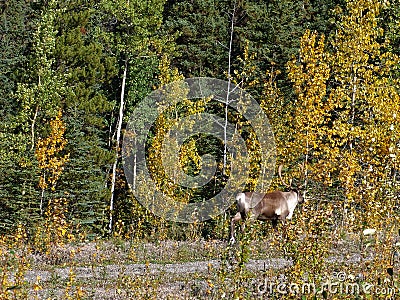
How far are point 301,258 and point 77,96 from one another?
744 inches

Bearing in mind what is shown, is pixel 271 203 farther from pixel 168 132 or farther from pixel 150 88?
pixel 150 88

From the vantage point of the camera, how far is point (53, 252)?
609 inches

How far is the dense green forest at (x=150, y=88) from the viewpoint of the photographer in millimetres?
18828

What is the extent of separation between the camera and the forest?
51.4 ft

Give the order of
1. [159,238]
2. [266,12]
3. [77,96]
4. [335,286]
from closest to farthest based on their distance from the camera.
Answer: [335,286]
[159,238]
[77,96]
[266,12]

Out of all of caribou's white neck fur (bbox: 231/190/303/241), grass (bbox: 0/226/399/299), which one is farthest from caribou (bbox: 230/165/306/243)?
grass (bbox: 0/226/399/299)

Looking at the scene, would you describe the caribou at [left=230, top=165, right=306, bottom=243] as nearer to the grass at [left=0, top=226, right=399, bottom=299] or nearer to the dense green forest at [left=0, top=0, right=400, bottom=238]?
the dense green forest at [left=0, top=0, right=400, bottom=238]

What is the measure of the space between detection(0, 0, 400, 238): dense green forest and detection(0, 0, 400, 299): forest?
0.24ft

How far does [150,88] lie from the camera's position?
30.6 metres

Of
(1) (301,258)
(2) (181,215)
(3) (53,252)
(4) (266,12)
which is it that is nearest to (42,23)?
(2) (181,215)

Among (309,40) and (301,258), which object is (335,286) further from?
(309,40)

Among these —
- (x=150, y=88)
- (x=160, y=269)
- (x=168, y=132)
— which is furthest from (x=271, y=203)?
(x=150, y=88)

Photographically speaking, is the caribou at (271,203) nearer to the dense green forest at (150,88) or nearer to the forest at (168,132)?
the forest at (168,132)

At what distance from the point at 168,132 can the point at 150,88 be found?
26.6ft
